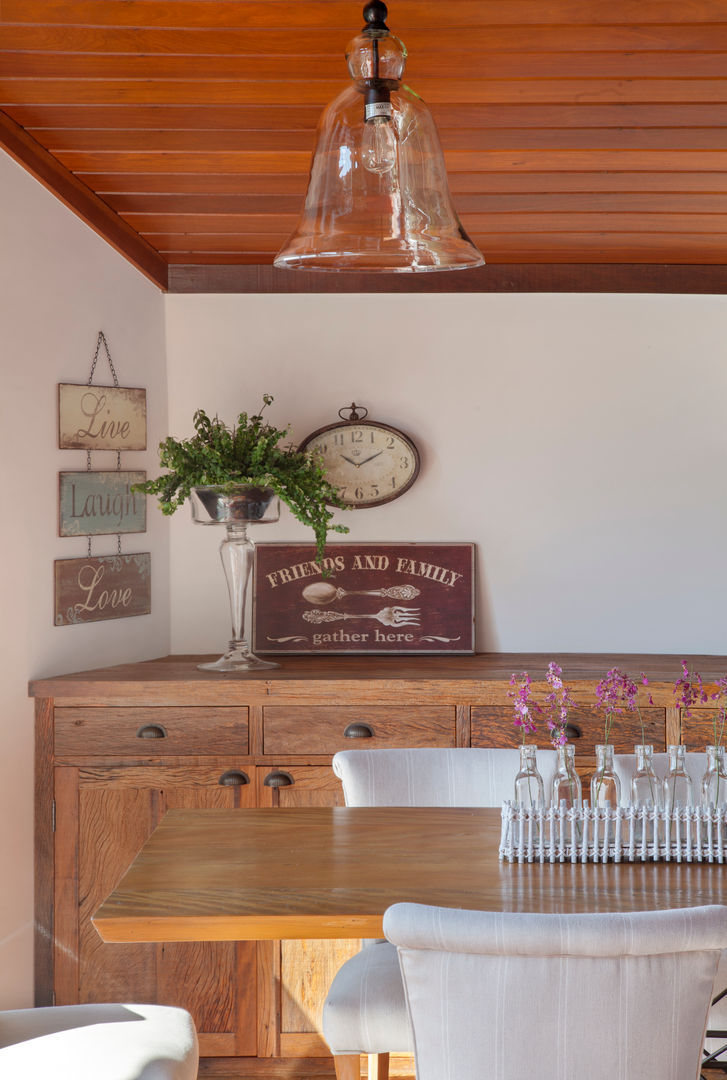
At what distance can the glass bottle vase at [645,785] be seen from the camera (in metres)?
1.96

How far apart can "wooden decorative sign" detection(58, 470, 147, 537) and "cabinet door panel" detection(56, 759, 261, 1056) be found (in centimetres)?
71

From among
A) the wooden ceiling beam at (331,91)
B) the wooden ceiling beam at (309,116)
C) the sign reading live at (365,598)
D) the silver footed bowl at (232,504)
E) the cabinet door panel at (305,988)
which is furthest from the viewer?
the sign reading live at (365,598)

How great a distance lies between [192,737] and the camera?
2.93m

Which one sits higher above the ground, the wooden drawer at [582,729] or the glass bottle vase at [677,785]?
the glass bottle vase at [677,785]

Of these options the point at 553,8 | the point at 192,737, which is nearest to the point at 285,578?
the point at 192,737

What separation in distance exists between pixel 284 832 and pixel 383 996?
36 centimetres

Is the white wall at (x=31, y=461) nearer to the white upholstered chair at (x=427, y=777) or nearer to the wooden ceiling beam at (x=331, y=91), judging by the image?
the wooden ceiling beam at (x=331, y=91)

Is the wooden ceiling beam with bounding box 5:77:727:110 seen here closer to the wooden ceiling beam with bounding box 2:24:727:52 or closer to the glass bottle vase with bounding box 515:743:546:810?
the wooden ceiling beam with bounding box 2:24:727:52

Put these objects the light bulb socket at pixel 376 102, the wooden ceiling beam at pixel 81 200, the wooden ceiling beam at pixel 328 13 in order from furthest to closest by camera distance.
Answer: the wooden ceiling beam at pixel 81 200 < the wooden ceiling beam at pixel 328 13 < the light bulb socket at pixel 376 102

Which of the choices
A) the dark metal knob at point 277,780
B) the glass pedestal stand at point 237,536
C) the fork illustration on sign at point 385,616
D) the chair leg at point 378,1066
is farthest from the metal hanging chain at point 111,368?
the chair leg at point 378,1066

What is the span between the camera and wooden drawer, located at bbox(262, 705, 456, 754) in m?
2.94

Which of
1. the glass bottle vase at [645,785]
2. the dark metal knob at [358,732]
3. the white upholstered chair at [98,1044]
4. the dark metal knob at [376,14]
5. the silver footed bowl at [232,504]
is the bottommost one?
the white upholstered chair at [98,1044]

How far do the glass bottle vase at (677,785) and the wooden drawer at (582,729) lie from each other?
37.1 inches

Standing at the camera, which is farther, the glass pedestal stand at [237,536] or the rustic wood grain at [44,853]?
the glass pedestal stand at [237,536]
